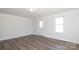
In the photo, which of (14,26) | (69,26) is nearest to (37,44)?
(14,26)

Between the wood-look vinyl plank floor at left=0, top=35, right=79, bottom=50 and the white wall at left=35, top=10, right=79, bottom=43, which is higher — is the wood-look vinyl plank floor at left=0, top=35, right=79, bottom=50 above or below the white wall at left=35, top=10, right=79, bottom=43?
below

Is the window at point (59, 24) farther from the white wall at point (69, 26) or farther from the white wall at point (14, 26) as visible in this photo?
the white wall at point (14, 26)

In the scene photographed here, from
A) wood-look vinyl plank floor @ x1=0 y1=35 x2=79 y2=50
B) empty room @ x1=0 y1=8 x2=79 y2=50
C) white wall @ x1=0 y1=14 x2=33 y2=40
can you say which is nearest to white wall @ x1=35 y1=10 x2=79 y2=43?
empty room @ x1=0 y1=8 x2=79 y2=50

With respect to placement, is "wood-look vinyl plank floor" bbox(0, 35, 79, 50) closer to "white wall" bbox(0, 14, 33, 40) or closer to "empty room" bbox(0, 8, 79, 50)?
"empty room" bbox(0, 8, 79, 50)

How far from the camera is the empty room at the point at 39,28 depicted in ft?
5.41

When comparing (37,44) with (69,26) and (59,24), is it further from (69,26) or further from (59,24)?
(69,26)

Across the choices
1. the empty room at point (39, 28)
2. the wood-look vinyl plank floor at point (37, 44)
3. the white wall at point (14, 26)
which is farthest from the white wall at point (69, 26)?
the white wall at point (14, 26)

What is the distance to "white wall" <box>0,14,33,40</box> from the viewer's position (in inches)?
64.6

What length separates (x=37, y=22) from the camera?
1795 millimetres

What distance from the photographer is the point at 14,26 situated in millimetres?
1718
